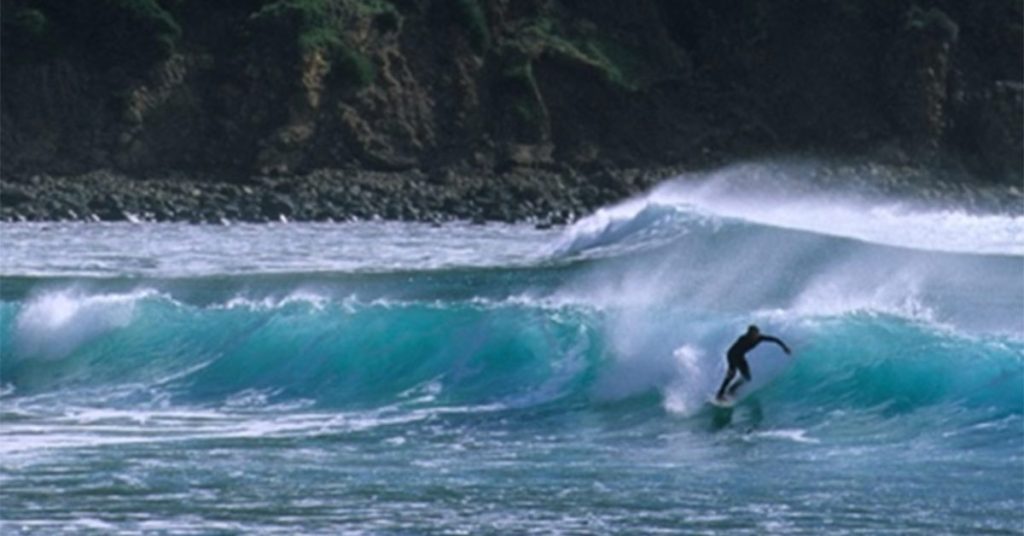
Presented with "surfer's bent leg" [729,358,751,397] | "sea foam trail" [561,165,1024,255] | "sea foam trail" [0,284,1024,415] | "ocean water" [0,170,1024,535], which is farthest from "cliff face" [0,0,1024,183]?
"surfer's bent leg" [729,358,751,397]

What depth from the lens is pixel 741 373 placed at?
77.2 ft

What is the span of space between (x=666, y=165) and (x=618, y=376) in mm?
35583

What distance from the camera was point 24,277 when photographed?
37.3 meters

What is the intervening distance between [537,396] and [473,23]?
37.1 m

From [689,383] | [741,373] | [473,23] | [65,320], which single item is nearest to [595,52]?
[473,23]

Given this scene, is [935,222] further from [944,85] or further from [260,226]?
[944,85]

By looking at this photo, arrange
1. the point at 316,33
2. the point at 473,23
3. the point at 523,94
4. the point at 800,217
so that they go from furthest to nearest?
the point at 473,23, the point at 523,94, the point at 316,33, the point at 800,217

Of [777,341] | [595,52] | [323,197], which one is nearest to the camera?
[777,341]

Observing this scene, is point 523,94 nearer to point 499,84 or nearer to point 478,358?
point 499,84

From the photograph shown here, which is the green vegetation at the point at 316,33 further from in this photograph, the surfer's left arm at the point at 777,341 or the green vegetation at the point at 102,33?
the surfer's left arm at the point at 777,341

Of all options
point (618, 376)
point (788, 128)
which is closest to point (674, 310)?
point (618, 376)

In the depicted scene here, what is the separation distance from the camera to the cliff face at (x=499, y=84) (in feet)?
190

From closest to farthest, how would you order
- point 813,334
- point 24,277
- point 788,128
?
1. point 813,334
2. point 24,277
3. point 788,128

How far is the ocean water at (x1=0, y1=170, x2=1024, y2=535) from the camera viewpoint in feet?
60.4
